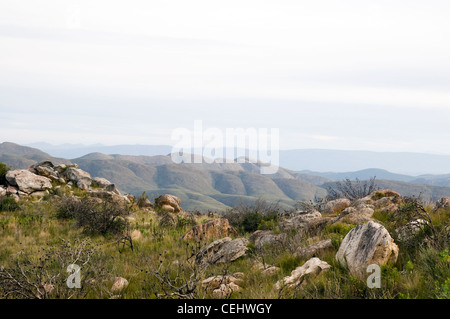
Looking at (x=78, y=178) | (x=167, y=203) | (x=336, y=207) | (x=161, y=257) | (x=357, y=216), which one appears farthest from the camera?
(x=78, y=178)

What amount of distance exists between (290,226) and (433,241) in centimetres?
557

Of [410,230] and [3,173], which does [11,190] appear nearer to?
[3,173]

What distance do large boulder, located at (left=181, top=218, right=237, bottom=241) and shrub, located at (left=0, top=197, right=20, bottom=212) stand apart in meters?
11.0

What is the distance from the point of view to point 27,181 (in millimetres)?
21109

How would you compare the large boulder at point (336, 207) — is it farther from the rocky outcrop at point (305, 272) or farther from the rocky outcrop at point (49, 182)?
the rocky outcrop at point (49, 182)

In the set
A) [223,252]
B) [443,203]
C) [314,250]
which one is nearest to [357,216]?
[443,203]

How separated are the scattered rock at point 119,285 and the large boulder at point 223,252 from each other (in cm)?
232

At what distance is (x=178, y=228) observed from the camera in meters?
15.9

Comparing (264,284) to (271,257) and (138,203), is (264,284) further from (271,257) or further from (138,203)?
(138,203)

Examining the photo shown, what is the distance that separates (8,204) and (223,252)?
1402 cm

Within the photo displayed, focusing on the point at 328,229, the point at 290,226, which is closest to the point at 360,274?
the point at 328,229

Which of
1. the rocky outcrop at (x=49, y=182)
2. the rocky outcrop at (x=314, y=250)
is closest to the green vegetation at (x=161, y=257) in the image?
the rocky outcrop at (x=314, y=250)

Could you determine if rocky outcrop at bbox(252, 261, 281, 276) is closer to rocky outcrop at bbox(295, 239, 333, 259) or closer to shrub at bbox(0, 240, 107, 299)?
rocky outcrop at bbox(295, 239, 333, 259)
